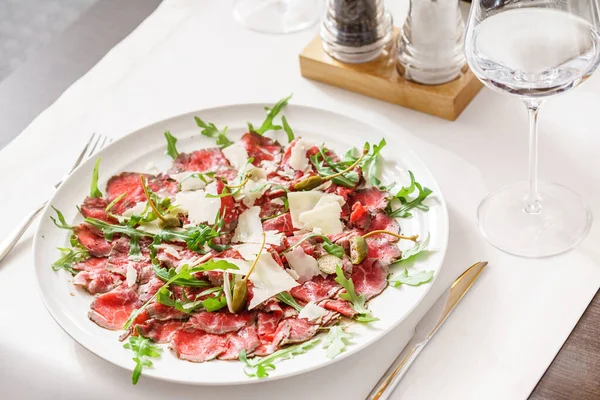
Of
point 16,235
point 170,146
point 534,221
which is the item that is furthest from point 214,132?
point 534,221

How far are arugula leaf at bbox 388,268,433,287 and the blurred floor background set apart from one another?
250cm

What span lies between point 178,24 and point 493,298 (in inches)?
44.3

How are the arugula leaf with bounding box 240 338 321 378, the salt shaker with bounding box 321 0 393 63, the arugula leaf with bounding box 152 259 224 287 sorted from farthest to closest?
the salt shaker with bounding box 321 0 393 63, the arugula leaf with bounding box 152 259 224 287, the arugula leaf with bounding box 240 338 321 378

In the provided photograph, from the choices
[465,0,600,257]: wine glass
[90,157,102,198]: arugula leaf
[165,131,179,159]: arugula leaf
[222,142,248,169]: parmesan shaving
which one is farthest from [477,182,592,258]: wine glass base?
[90,157,102,198]: arugula leaf

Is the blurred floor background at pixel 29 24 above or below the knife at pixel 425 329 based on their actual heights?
below

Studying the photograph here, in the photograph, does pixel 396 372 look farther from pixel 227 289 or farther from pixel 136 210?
pixel 136 210

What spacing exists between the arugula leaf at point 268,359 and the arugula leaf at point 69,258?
37cm

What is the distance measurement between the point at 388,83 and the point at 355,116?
0.32 ft

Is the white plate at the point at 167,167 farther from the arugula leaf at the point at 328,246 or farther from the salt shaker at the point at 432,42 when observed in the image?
the salt shaker at the point at 432,42

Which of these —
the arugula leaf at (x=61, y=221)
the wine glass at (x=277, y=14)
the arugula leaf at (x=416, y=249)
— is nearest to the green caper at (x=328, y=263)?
the arugula leaf at (x=416, y=249)

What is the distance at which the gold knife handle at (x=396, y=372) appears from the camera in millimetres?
1164

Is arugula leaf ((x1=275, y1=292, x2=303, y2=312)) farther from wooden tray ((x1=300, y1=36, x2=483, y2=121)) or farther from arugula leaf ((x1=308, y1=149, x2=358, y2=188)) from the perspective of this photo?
wooden tray ((x1=300, y1=36, x2=483, y2=121))

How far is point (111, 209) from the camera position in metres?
1.48

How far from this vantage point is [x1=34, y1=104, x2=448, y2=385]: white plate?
1160mm
